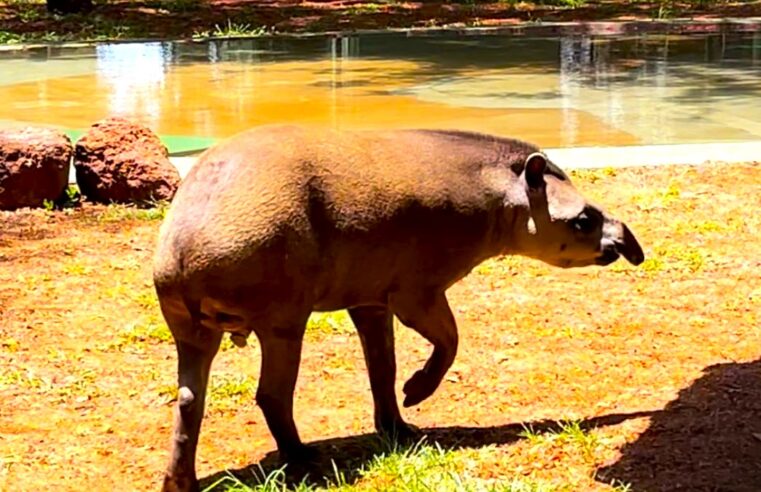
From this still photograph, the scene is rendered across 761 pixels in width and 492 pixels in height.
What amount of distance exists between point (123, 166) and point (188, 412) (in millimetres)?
4747

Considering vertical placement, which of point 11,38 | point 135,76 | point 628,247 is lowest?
point 628,247

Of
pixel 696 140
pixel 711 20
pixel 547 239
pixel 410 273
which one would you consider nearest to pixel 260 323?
pixel 410 273

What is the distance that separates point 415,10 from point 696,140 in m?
13.5

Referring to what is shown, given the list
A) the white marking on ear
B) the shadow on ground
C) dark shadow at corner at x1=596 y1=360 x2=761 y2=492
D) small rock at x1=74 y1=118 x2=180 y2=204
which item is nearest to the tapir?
the white marking on ear

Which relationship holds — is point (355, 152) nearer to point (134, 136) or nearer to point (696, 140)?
point (134, 136)

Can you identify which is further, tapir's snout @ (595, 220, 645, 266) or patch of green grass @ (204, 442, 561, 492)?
tapir's snout @ (595, 220, 645, 266)

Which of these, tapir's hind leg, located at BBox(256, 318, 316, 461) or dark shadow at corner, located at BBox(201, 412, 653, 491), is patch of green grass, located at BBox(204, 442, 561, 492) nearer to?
dark shadow at corner, located at BBox(201, 412, 653, 491)

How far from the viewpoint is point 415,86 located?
14672mm

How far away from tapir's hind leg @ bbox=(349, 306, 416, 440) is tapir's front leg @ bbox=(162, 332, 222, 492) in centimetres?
67

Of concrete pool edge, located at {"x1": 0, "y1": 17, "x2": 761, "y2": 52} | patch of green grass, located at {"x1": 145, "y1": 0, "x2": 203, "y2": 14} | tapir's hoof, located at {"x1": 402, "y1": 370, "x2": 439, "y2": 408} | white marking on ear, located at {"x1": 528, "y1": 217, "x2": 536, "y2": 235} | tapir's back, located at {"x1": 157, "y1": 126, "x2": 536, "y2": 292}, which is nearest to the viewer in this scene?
tapir's back, located at {"x1": 157, "y1": 126, "x2": 536, "y2": 292}

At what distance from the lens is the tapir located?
4.24 metres

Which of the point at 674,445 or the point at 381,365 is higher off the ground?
the point at 381,365

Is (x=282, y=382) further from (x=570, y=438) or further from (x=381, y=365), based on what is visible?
(x=570, y=438)

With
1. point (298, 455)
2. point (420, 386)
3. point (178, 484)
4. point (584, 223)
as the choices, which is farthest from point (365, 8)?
point (178, 484)
